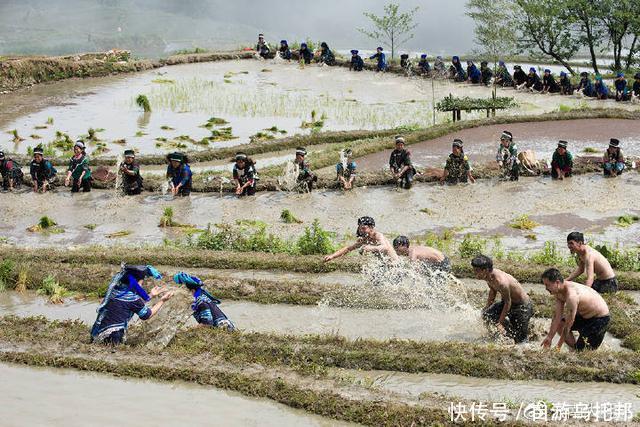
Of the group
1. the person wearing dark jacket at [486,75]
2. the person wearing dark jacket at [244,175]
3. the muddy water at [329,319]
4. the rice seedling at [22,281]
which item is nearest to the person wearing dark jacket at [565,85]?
the person wearing dark jacket at [486,75]

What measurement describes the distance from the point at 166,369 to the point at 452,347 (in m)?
3.15

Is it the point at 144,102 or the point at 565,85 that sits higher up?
the point at 565,85

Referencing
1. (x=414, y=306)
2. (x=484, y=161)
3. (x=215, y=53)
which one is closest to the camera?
(x=414, y=306)

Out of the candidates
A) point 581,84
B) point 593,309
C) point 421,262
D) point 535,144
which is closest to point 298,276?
point 421,262

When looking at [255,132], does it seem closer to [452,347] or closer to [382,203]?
[382,203]

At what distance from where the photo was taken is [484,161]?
19453mm

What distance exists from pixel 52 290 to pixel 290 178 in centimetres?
653

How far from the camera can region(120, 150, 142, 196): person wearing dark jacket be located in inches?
695

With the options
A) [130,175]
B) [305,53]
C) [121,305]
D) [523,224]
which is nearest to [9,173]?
[130,175]

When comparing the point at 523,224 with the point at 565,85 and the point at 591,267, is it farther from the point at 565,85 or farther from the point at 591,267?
the point at 565,85

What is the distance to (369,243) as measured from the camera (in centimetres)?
1220

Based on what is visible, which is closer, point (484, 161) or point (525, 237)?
point (525, 237)

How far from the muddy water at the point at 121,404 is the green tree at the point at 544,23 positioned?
2524 cm

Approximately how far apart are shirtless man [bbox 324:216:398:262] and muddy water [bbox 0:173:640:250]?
98.5 inches
